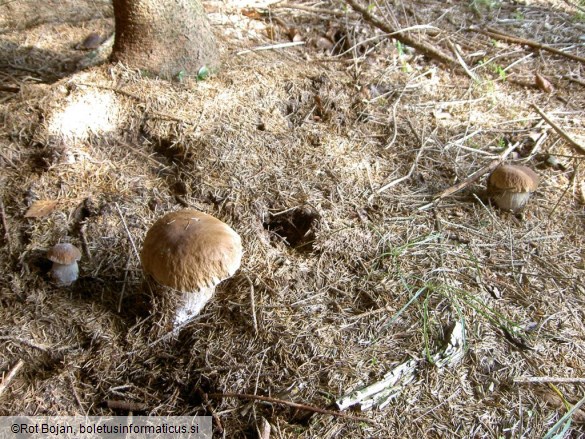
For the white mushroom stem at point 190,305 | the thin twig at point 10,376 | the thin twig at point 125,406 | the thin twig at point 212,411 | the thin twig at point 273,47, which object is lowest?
the thin twig at point 125,406

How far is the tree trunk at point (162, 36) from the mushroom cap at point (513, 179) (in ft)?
8.51

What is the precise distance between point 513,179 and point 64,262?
3073mm

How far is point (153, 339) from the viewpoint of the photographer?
2543 mm

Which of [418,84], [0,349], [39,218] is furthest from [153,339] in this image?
[418,84]

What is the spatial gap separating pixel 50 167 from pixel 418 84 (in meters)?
3.41

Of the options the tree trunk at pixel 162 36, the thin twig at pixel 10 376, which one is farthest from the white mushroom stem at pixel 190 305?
the tree trunk at pixel 162 36

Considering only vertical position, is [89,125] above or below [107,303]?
above

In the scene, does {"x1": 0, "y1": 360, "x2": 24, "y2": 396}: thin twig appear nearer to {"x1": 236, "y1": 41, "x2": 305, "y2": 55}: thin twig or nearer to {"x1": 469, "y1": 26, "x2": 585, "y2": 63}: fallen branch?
{"x1": 236, "y1": 41, "x2": 305, "y2": 55}: thin twig

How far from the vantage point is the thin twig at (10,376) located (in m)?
2.26

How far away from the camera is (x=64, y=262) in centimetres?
256

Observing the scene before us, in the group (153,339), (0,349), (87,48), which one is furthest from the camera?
(87,48)

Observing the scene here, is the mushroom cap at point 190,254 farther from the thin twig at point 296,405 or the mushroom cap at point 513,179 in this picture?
the mushroom cap at point 513,179

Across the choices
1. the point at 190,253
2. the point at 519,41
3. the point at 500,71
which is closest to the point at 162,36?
the point at 190,253

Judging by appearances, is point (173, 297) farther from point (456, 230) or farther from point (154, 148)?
point (456, 230)
